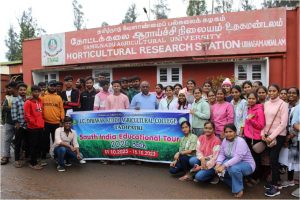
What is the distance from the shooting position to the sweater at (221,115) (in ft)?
19.6

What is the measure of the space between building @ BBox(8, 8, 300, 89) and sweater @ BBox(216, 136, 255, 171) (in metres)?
10.5

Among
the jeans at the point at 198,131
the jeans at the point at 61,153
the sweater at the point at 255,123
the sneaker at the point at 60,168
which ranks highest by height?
the sweater at the point at 255,123

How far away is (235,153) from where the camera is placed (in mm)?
5234

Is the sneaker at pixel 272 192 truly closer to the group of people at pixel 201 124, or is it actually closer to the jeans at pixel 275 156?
the group of people at pixel 201 124

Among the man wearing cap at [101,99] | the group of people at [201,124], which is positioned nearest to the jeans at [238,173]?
the group of people at [201,124]

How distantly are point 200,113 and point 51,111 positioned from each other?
10.6 ft

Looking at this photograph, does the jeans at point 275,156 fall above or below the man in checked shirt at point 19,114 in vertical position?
below

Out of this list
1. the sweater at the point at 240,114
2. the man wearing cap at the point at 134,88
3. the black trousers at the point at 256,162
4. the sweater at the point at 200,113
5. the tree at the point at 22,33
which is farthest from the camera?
the tree at the point at 22,33

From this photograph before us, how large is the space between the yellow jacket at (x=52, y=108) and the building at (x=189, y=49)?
1019 cm

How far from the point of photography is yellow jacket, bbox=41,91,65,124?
23.4ft

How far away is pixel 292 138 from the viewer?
5.32 metres

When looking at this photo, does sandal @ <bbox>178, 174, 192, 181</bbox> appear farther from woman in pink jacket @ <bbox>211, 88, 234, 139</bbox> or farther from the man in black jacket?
the man in black jacket

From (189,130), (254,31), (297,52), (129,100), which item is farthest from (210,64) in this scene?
(189,130)

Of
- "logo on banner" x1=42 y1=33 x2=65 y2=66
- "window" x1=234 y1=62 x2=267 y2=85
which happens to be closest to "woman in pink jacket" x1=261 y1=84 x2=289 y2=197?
"window" x1=234 y1=62 x2=267 y2=85
